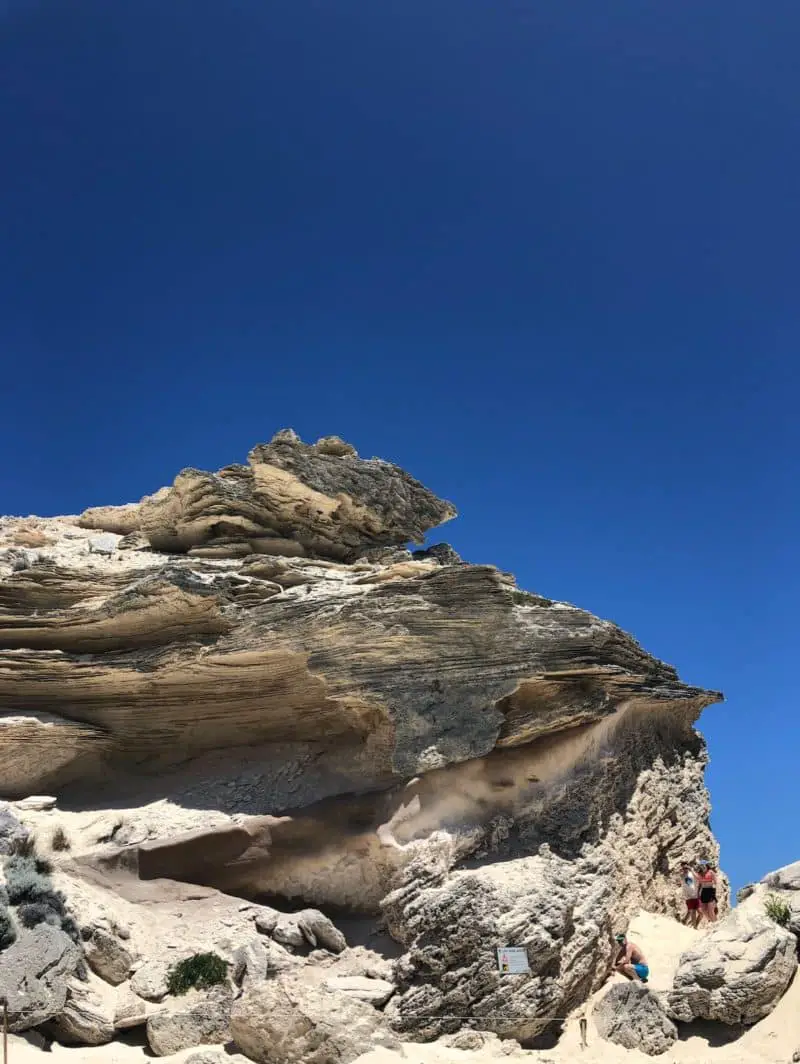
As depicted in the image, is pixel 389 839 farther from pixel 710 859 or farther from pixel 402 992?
pixel 710 859

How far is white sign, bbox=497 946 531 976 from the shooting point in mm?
13117

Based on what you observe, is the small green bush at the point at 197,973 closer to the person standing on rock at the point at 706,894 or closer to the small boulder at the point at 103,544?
the person standing on rock at the point at 706,894

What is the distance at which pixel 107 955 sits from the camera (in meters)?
13.7

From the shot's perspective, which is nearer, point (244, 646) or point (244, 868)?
point (244, 868)

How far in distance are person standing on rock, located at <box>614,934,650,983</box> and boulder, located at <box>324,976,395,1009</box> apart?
395 centimetres

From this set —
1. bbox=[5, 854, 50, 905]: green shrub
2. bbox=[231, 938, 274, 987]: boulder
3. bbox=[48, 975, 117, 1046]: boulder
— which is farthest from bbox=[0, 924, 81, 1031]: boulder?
bbox=[231, 938, 274, 987]: boulder

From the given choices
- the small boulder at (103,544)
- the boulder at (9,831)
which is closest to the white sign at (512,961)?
the boulder at (9,831)

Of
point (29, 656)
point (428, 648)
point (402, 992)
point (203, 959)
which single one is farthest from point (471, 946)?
point (29, 656)

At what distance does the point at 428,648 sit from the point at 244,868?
214 inches

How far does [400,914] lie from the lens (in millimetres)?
14664

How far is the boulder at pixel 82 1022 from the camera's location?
40.1 feet

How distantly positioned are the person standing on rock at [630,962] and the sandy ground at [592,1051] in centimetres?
144

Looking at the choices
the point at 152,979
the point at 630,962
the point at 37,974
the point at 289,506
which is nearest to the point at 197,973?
the point at 152,979

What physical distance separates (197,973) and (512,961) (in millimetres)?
5031
